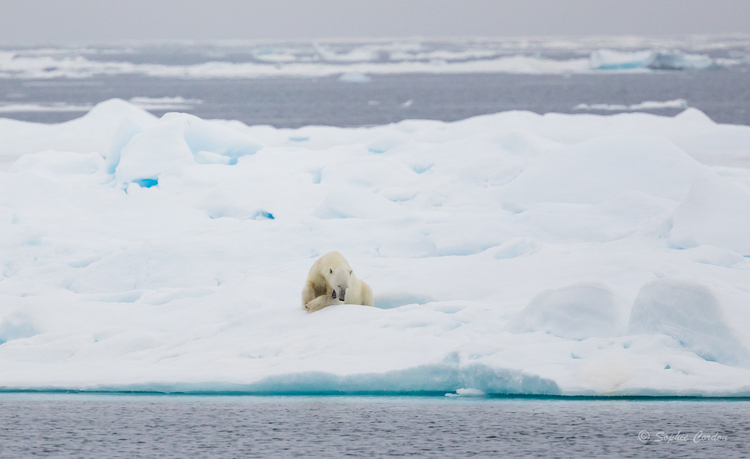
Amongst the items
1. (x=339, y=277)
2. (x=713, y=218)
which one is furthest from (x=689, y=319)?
(x=713, y=218)

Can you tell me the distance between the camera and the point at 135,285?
9.69 m

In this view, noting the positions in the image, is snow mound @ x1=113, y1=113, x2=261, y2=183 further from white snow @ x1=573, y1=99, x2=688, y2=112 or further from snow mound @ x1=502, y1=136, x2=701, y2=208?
white snow @ x1=573, y1=99, x2=688, y2=112

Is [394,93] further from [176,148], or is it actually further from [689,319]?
[689,319]

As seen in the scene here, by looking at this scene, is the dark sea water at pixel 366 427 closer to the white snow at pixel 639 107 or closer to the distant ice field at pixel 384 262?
the distant ice field at pixel 384 262

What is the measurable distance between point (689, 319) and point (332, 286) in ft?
9.16

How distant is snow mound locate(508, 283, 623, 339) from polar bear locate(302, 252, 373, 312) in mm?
1368

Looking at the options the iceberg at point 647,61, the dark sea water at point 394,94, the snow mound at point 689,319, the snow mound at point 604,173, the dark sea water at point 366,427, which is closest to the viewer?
the dark sea water at point 366,427

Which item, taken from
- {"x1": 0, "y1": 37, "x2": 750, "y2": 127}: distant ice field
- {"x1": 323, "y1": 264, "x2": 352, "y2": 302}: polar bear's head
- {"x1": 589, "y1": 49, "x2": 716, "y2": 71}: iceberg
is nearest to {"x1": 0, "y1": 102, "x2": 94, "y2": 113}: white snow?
{"x1": 0, "y1": 37, "x2": 750, "y2": 127}: distant ice field

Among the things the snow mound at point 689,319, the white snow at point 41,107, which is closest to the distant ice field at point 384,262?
the snow mound at point 689,319

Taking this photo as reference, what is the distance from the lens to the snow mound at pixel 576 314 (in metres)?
6.98

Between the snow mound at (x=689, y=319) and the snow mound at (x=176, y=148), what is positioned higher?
the snow mound at (x=176, y=148)

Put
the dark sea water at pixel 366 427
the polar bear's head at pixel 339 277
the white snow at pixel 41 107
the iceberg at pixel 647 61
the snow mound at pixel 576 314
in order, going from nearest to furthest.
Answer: the dark sea water at pixel 366 427
the snow mound at pixel 576 314
the polar bear's head at pixel 339 277
the white snow at pixel 41 107
the iceberg at pixel 647 61

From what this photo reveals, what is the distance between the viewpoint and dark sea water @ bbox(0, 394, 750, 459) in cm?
540

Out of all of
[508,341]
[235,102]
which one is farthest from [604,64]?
[508,341]
